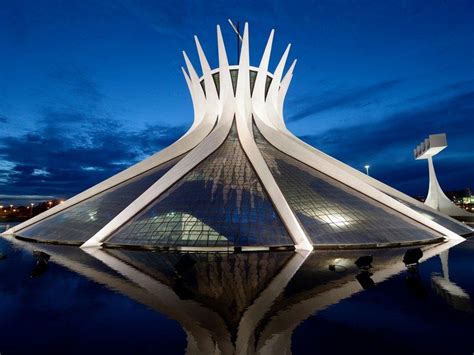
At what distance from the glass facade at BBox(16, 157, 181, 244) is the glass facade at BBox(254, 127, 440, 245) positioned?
35.9 ft

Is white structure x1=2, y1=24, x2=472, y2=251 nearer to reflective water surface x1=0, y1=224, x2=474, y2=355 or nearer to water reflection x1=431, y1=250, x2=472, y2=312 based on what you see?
reflective water surface x1=0, y1=224, x2=474, y2=355

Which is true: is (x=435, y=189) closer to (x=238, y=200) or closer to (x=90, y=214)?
(x=238, y=200)

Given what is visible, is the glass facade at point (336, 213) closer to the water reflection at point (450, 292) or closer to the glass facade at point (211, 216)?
the glass facade at point (211, 216)

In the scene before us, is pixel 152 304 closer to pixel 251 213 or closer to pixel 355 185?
pixel 251 213

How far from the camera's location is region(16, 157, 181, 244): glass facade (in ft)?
66.4

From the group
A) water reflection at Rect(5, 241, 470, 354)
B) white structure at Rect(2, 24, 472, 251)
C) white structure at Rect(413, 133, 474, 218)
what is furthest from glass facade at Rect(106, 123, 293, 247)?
white structure at Rect(413, 133, 474, 218)

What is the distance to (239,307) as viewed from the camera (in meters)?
7.16

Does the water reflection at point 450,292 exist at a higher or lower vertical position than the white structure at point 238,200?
lower

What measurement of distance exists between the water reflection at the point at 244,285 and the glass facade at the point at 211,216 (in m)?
1.76

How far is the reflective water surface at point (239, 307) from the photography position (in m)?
5.37

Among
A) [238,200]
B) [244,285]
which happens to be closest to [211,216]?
[238,200]

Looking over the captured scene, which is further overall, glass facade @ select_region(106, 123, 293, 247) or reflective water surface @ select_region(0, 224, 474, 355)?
glass facade @ select_region(106, 123, 293, 247)

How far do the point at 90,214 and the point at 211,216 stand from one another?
10.1 metres

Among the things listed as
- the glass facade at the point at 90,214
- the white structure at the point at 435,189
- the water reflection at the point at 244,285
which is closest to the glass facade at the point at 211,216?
the water reflection at the point at 244,285
